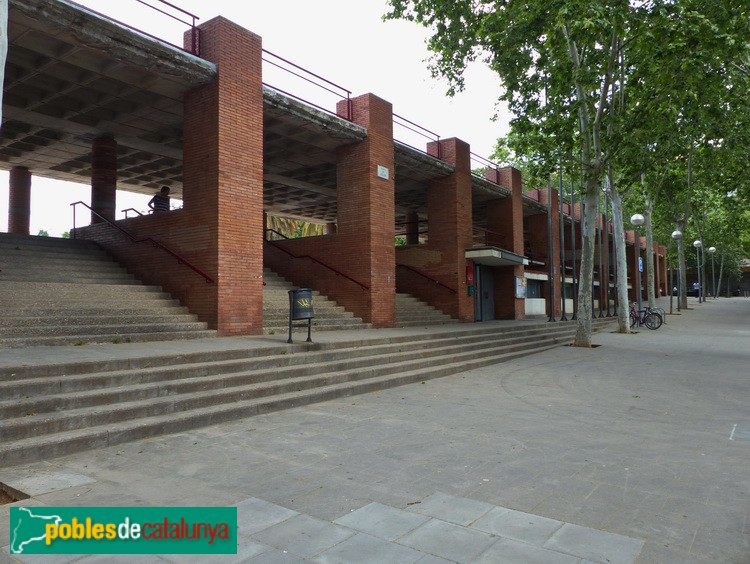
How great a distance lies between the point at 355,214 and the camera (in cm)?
1503

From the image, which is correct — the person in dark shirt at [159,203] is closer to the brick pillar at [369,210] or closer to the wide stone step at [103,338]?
the brick pillar at [369,210]

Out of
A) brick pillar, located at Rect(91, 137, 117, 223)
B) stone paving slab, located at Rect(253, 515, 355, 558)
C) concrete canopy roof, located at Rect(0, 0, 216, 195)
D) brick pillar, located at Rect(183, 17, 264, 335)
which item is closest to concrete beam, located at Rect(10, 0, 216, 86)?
concrete canopy roof, located at Rect(0, 0, 216, 195)

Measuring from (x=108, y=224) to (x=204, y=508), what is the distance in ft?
38.4

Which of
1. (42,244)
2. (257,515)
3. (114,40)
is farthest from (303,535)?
(42,244)

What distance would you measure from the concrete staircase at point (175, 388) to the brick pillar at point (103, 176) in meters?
9.08

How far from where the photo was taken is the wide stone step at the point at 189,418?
4.59 m

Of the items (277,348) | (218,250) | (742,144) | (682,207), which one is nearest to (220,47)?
(218,250)

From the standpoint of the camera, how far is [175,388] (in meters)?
6.37

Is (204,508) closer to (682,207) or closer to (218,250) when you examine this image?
(218,250)

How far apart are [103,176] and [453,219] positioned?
11551 millimetres

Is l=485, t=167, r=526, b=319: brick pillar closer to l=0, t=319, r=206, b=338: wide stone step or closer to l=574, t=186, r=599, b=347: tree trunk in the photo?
l=574, t=186, r=599, b=347: tree trunk

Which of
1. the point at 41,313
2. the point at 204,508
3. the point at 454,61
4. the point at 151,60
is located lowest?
the point at 204,508

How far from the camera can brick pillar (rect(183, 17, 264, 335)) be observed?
411 inches

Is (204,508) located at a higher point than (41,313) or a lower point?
lower
